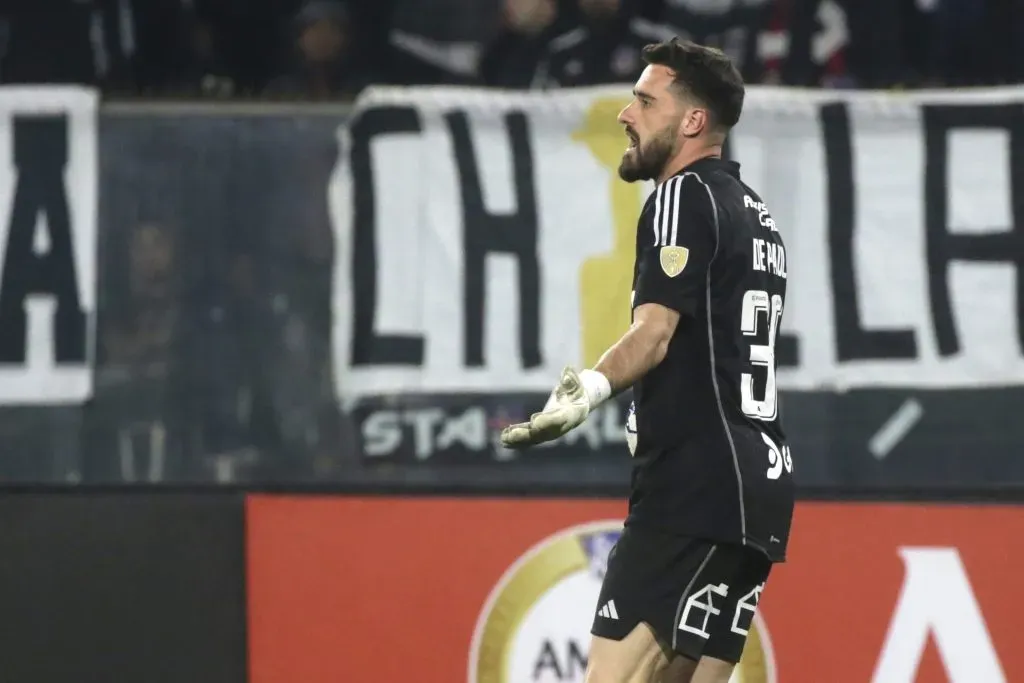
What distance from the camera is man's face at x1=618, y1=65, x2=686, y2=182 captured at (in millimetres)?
3232

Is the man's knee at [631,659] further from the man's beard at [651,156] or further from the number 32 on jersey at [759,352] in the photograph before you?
the man's beard at [651,156]

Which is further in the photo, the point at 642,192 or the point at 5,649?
the point at 642,192

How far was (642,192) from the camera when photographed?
5.45m

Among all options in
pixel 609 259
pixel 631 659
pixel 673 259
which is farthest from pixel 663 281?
pixel 609 259

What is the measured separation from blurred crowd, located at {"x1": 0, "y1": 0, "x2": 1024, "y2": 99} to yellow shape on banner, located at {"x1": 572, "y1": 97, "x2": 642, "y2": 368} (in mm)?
180

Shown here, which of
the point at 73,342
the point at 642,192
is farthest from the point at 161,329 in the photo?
the point at 642,192

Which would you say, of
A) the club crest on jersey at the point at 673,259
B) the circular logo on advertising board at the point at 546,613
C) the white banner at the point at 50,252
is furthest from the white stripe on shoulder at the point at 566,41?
the club crest on jersey at the point at 673,259

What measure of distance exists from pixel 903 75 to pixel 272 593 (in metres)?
2.76

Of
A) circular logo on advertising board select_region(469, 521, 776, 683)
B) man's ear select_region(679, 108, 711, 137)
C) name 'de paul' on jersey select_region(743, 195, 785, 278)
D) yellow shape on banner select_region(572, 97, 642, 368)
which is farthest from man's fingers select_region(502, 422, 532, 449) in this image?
yellow shape on banner select_region(572, 97, 642, 368)

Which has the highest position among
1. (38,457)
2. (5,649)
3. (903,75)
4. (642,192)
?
(903,75)

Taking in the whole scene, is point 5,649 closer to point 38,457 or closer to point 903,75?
point 38,457

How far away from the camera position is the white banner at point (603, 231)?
214 inches

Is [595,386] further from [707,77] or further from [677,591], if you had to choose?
[707,77]

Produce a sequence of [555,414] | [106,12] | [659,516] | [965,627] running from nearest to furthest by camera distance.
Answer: [555,414] < [659,516] < [965,627] < [106,12]
